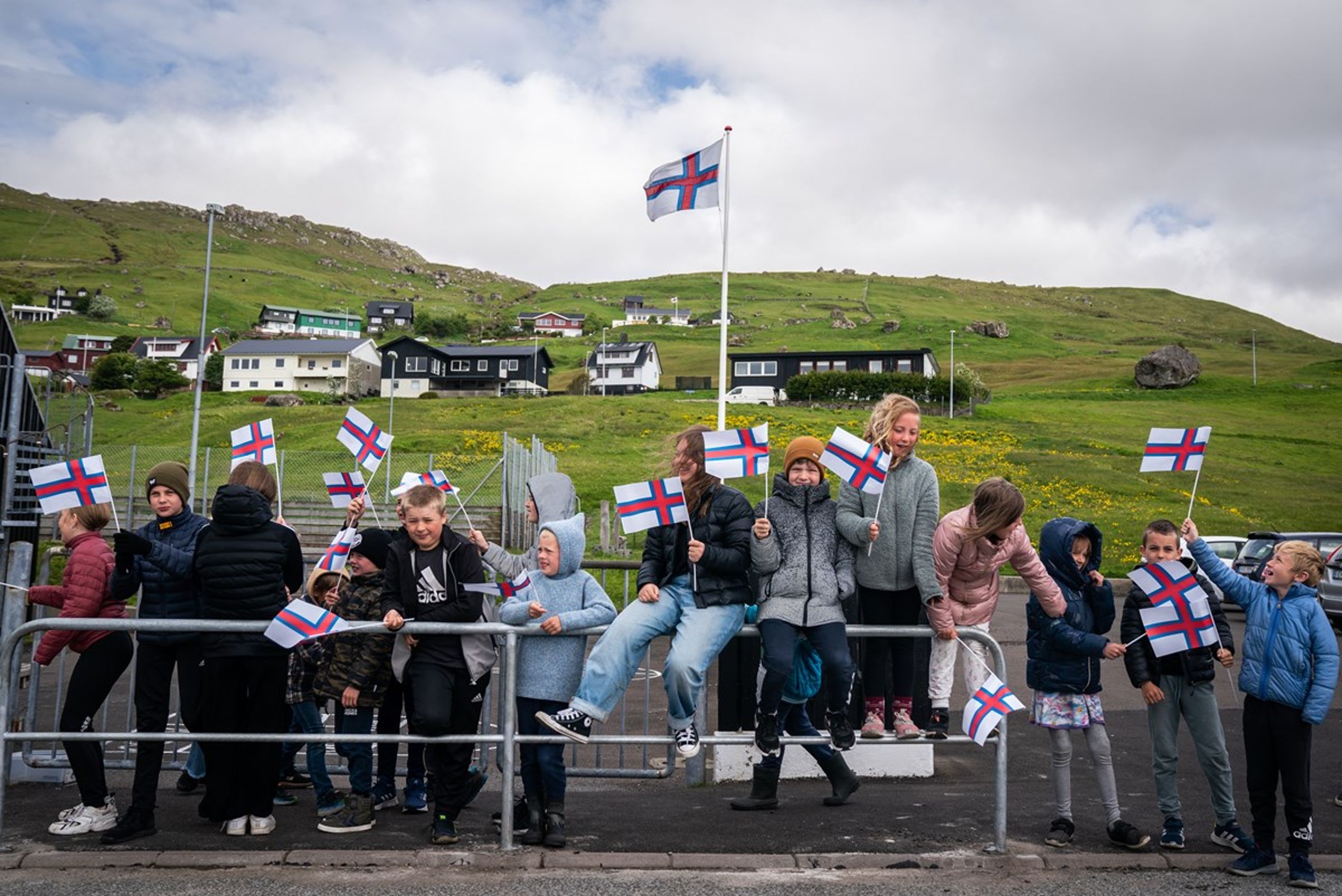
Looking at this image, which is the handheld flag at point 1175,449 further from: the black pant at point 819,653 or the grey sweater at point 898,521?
the black pant at point 819,653

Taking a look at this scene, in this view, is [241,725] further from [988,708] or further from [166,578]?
[988,708]

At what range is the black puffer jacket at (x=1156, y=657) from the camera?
6.36 meters

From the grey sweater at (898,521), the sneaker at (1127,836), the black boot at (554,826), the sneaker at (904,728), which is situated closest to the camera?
the black boot at (554,826)

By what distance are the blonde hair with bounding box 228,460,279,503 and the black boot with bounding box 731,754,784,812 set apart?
369cm

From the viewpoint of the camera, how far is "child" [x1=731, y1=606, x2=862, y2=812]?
6844 millimetres

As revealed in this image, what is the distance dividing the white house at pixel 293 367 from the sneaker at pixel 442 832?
99407mm

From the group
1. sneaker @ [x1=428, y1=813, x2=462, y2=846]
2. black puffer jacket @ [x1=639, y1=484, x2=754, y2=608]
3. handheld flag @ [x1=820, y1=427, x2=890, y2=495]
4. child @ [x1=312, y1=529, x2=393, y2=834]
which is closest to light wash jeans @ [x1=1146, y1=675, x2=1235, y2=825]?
handheld flag @ [x1=820, y1=427, x2=890, y2=495]

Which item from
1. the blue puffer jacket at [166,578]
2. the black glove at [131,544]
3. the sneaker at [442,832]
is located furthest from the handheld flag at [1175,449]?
the black glove at [131,544]

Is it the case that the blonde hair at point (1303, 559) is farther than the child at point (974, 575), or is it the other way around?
the child at point (974, 575)

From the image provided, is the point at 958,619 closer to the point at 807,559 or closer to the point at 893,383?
the point at 807,559

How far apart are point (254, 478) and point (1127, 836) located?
19.3 feet

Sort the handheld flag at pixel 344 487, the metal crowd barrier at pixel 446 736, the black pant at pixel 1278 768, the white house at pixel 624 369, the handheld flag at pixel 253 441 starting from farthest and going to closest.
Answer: the white house at pixel 624 369
the handheld flag at pixel 253 441
the handheld flag at pixel 344 487
the metal crowd barrier at pixel 446 736
the black pant at pixel 1278 768

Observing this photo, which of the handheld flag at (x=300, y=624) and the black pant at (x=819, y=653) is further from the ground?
the handheld flag at (x=300, y=624)

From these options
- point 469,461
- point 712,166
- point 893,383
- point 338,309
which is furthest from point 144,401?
point 338,309
